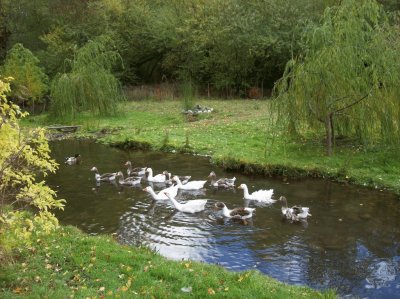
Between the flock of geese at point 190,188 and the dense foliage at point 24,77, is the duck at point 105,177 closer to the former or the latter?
the flock of geese at point 190,188

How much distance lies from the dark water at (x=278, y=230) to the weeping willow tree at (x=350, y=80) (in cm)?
338

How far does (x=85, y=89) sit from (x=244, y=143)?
1435 cm

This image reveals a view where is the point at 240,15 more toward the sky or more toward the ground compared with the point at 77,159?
more toward the sky

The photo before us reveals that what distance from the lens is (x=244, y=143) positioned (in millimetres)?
25141

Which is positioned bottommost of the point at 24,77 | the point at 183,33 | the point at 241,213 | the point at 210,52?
the point at 241,213

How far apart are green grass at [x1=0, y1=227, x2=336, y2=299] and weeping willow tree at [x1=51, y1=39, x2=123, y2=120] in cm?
2379

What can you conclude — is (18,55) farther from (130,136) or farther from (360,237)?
(360,237)

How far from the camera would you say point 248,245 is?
1318cm

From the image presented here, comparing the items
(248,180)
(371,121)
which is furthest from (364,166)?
(248,180)

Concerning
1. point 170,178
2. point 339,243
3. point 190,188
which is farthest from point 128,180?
point 339,243

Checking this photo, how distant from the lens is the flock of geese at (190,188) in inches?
593

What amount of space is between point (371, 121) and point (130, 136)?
14.1 m

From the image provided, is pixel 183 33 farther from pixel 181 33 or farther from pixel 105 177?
pixel 105 177

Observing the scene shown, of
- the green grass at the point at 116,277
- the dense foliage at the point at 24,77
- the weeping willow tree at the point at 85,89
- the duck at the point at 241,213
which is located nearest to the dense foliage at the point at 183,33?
the dense foliage at the point at 24,77
